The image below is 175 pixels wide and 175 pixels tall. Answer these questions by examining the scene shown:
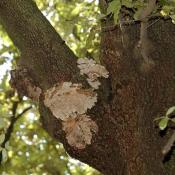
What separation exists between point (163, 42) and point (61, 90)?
0.81 m

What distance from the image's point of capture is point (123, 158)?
2996mm

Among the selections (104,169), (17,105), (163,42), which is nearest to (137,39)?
(163,42)

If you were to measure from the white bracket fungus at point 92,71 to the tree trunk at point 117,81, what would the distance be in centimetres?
5

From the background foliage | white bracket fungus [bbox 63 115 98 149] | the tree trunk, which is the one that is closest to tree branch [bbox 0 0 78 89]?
the tree trunk

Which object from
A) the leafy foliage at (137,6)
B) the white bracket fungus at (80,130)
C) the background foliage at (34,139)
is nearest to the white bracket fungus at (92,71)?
the white bracket fungus at (80,130)

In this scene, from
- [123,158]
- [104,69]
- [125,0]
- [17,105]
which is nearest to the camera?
[125,0]

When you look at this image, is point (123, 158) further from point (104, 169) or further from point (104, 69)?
point (104, 69)

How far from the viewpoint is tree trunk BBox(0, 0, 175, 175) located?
2.94 m

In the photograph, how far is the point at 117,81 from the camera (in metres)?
3.15

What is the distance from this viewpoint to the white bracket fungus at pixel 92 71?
3172 mm

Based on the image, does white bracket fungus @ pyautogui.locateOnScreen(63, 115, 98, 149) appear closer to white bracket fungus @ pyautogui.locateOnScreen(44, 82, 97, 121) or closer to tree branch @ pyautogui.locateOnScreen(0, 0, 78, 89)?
white bracket fungus @ pyautogui.locateOnScreen(44, 82, 97, 121)

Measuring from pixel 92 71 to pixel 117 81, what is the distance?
21 centimetres

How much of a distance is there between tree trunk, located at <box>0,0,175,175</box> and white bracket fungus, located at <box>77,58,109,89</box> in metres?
0.05

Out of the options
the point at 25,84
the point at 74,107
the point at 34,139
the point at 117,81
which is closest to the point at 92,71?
the point at 117,81
